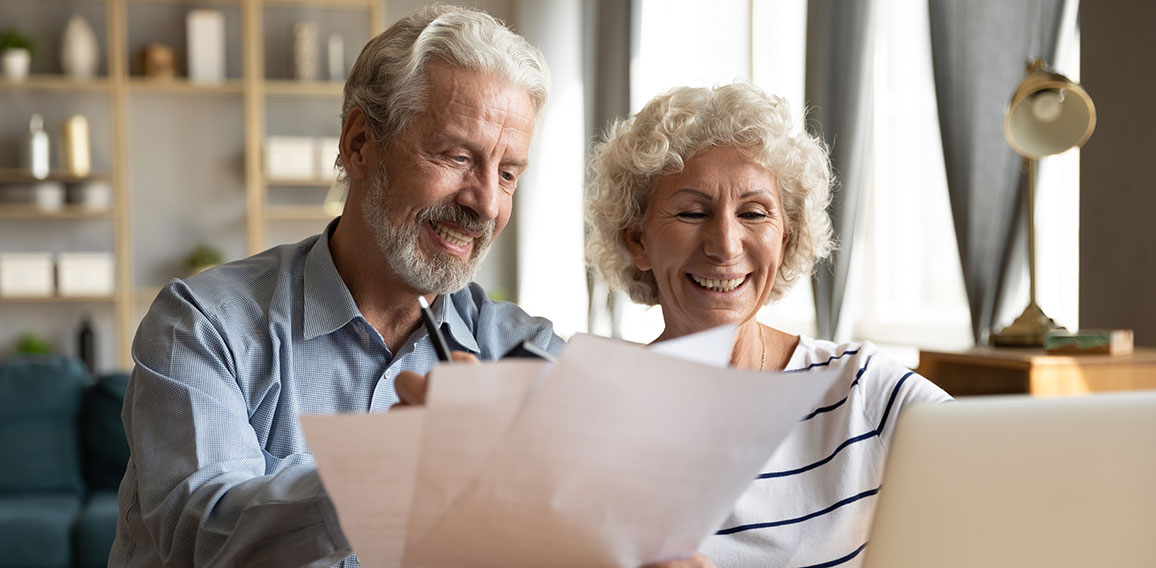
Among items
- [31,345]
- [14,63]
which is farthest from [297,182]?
[31,345]

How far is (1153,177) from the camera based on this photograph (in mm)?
2871

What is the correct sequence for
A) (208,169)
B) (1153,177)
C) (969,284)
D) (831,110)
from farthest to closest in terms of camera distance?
(208,169) < (831,110) < (969,284) < (1153,177)

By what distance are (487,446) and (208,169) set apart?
20.8ft

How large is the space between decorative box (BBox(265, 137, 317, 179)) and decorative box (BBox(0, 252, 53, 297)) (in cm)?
137

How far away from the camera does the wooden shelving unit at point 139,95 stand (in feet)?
20.0

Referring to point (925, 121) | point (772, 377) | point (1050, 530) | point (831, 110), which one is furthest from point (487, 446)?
point (925, 121)

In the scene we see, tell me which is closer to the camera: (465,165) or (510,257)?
(465,165)

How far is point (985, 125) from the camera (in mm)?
3273

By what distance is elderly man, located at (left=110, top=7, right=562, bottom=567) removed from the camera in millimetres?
1270

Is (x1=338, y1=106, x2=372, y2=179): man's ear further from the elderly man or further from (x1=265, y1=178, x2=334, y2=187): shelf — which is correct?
(x1=265, y1=178, x2=334, y2=187): shelf

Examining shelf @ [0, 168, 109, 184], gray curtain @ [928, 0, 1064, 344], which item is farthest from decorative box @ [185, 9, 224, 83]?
gray curtain @ [928, 0, 1064, 344]

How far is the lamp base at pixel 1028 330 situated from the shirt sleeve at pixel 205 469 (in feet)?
6.96

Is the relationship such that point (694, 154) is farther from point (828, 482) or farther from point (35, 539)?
point (35, 539)

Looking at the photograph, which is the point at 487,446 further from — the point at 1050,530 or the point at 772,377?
the point at 1050,530
